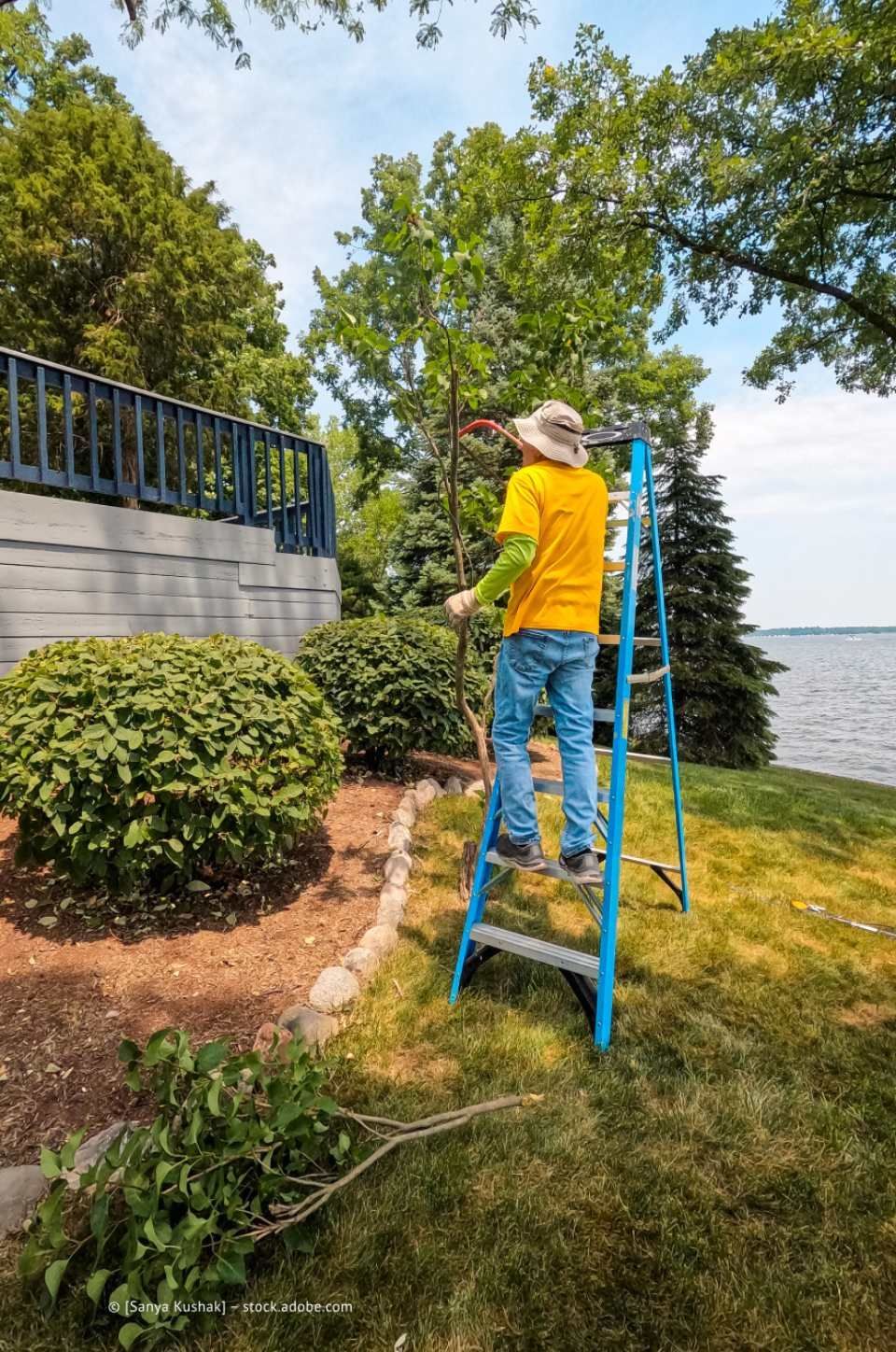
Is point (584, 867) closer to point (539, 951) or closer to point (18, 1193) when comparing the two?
point (539, 951)

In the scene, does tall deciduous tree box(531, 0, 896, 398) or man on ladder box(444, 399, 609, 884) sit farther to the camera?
tall deciduous tree box(531, 0, 896, 398)

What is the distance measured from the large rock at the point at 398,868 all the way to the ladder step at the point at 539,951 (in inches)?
39.6

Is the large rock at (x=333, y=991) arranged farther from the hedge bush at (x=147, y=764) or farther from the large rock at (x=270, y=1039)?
the hedge bush at (x=147, y=764)

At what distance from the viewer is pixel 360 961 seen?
2.63 m

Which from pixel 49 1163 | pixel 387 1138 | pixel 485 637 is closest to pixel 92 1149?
pixel 49 1163

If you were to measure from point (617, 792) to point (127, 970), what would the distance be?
80.4 inches

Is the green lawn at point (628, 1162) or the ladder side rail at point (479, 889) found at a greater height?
the ladder side rail at point (479, 889)

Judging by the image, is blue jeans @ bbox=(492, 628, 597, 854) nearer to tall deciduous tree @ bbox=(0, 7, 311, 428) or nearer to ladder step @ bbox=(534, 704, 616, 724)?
ladder step @ bbox=(534, 704, 616, 724)

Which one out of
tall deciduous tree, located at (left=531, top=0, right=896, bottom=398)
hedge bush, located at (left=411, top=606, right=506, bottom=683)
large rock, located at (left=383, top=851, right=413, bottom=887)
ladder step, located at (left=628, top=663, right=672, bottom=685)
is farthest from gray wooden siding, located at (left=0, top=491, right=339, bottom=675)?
tall deciduous tree, located at (left=531, top=0, right=896, bottom=398)

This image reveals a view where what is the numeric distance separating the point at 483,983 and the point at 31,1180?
1540 mm

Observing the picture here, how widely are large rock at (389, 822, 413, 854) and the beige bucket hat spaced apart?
2420 mm

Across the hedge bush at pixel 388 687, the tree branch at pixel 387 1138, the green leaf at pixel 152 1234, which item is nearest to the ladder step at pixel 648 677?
the tree branch at pixel 387 1138

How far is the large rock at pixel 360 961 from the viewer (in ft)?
8.52

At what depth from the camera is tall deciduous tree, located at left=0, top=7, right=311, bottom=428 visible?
13.3 m
